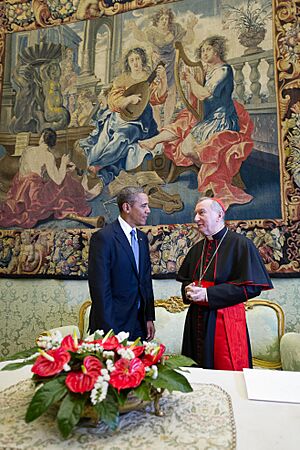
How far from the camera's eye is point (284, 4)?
4152mm

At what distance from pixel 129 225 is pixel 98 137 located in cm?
172

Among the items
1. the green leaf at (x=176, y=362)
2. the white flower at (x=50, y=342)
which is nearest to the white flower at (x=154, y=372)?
the green leaf at (x=176, y=362)

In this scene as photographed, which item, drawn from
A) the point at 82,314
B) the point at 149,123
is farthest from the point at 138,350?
the point at 149,123

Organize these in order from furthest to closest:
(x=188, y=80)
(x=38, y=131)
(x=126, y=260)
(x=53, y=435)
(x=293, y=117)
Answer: (x=38, y=131), (x=188, y=80), (x=293, y=117), (x=126, y=260), (x=53, y=435)

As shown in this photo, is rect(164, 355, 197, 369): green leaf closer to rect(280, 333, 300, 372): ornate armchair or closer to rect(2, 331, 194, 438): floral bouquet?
rect(2, 331, 194, 438): floral bouquet

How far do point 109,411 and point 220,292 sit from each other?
5.36 ft

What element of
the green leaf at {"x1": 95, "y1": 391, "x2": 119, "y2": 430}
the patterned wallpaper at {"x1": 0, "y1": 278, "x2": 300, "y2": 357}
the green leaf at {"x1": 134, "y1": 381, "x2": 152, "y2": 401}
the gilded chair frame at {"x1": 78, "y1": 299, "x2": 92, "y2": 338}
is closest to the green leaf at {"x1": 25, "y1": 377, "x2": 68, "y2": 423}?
the green leaf at {"x1": 95, "y1": 391, "x2": 119, "y2": 430}

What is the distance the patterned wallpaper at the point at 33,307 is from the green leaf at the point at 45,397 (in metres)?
3.16

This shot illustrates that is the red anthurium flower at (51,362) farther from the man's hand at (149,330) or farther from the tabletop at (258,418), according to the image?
the man's hand at (149,330)

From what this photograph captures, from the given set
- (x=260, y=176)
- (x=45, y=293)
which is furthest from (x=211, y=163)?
(x=45, y=293)

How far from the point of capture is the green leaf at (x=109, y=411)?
118 cm

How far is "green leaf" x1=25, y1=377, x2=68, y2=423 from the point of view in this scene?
1.19m

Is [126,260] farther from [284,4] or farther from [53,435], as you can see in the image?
[284,4]

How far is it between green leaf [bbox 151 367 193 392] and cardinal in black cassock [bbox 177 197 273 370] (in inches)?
51.8
